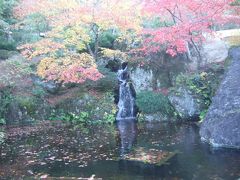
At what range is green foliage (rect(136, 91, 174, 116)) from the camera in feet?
52.7

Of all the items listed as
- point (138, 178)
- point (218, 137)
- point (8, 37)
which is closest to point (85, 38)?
point (8, 37)

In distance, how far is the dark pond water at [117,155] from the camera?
8.89m

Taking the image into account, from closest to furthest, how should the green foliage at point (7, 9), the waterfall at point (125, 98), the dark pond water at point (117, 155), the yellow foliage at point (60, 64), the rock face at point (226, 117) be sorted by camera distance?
the dark pond water at point (117, 155) < the rock face at point (226, 117) < the yellow foliage at point (60, 64) < the waterfall at point (125, 98) < the green foliage at point (7, 9)

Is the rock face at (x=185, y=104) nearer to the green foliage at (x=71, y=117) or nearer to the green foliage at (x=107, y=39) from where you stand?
the green foliage at (x=71, y=117)

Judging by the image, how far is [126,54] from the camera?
1817 centimetres

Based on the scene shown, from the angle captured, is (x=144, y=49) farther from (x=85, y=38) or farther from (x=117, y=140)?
(x=117, y=140)

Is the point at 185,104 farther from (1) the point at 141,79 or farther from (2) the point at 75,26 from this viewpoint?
(2) the point at 75,26

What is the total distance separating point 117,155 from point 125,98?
775cm

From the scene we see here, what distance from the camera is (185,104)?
1568cm

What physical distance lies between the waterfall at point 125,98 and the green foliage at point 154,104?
127 centimetres

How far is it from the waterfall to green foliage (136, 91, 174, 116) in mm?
1267

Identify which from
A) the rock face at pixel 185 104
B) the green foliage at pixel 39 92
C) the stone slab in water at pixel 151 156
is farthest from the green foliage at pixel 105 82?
the stone slab in water at pixel 151 156

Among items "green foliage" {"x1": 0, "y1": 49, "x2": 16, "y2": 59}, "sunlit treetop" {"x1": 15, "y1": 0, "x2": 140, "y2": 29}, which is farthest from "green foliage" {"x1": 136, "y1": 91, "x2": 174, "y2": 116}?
"green foliage" {"x1": 0, "y1": 49, "x2": 16, "y2": 59}

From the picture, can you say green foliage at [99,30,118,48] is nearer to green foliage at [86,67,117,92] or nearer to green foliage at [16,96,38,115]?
green foliage at [86,67,117,92]
